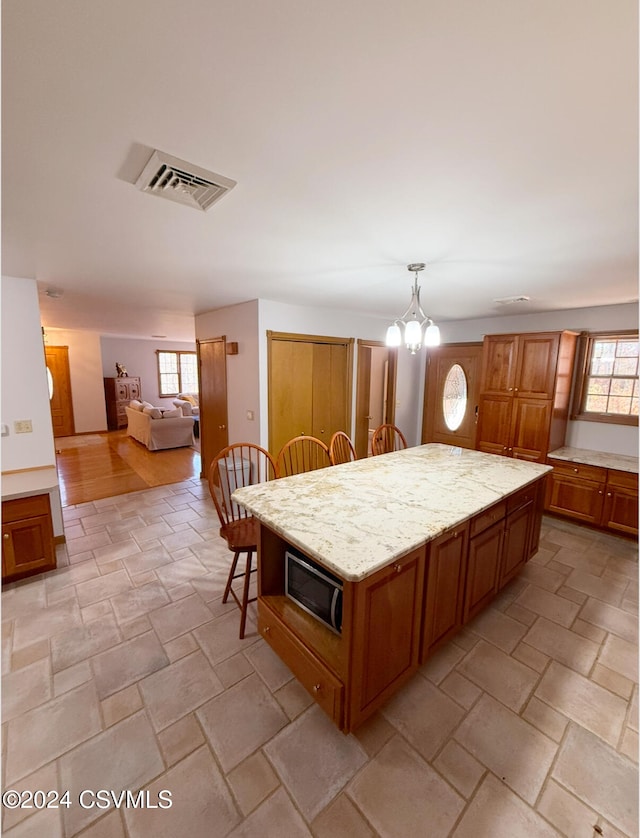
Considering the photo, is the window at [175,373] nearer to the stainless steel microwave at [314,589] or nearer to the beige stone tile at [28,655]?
the beige stone tile at [28,655]

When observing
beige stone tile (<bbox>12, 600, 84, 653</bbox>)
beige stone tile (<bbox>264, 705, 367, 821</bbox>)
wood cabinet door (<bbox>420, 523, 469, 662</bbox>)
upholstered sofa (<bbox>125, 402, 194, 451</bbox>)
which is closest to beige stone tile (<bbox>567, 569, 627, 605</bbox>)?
wood cabinet door (<bbox>420, 523, 469, 662</bbox>)

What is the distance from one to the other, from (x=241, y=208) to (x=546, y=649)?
298 cm

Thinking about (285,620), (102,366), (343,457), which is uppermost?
(102,366)

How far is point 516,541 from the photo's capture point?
2484 mm

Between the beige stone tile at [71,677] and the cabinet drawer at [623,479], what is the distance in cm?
446

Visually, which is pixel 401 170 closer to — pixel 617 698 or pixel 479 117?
pixel 479 117

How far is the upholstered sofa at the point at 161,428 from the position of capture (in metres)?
6.51

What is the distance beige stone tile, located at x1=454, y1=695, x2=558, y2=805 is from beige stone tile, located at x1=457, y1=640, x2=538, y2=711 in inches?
3.2

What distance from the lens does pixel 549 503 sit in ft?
12.4

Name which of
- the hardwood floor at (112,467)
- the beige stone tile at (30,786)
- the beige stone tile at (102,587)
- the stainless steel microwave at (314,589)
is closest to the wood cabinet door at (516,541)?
the stainless steel microwave at (314,589)

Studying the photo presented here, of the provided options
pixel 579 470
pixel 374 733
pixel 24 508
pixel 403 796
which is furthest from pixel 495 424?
pixel 24 508

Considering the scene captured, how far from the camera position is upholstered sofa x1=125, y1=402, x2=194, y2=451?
21.4ft

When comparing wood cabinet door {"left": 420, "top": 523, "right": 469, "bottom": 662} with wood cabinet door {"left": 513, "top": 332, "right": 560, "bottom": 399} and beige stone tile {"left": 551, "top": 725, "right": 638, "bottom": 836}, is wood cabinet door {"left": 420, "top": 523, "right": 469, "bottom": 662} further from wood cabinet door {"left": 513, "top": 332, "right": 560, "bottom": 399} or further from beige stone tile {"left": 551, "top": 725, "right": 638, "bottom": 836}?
wood cabinet door {"left": 513, "top": 332, "right": 560, "bottom": 399}

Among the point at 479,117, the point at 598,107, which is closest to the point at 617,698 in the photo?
the point at 598,107
